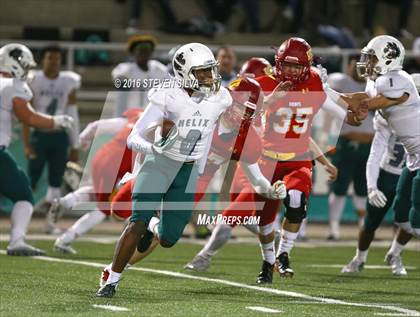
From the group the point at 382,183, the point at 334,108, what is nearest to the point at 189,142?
the point at 334,108

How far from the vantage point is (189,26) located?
16.5 m

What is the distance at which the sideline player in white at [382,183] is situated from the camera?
9.66 m

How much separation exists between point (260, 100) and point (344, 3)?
29.8 ft

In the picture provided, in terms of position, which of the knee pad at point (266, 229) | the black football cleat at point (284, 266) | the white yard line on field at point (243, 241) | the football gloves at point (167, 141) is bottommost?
the white yard line on field at point (243, 241)

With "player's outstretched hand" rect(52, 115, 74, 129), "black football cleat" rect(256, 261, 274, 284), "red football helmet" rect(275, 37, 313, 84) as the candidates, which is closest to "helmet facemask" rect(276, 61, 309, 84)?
"red football helmet" rect(275, 37, 313, 84)

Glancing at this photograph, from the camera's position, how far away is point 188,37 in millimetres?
16484

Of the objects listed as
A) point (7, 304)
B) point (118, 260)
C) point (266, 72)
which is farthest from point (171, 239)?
point (266, 72)

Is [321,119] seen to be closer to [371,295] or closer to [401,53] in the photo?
[401,53]

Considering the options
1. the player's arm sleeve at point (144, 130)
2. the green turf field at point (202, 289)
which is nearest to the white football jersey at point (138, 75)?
the green turf field at point (202, 289)

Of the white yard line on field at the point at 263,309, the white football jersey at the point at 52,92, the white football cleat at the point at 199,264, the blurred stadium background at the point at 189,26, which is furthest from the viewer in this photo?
the blurred stadium background at the point at 189,26

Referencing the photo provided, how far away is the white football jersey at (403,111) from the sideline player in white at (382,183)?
361 mm

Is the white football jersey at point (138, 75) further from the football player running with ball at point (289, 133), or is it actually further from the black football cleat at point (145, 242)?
the black football cleat at point (145, 242)

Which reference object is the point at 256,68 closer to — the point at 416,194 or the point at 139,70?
the point at 416,194

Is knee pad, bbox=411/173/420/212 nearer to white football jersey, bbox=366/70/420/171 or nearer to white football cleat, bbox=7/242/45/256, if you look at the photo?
white football jersey, bbox=366/70/420/171
